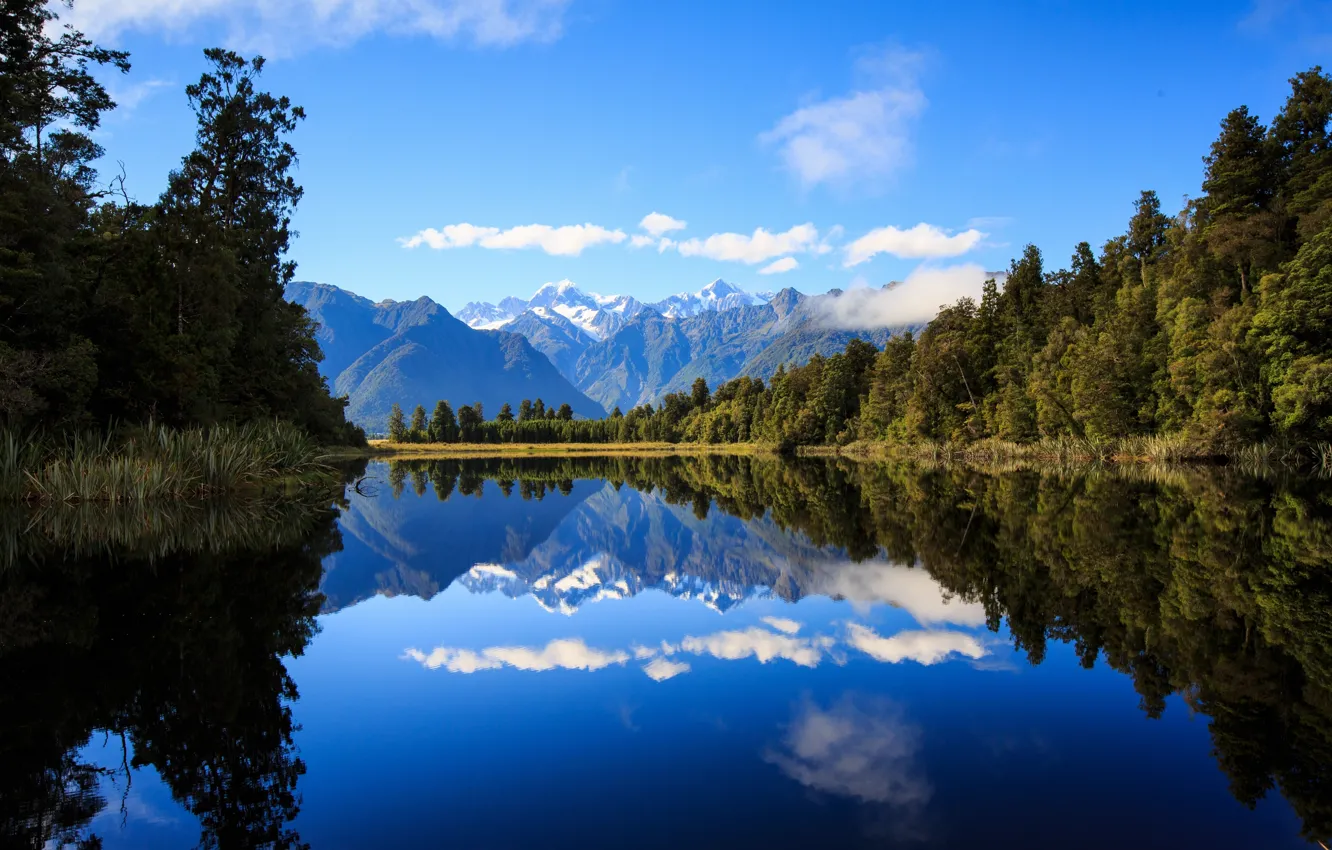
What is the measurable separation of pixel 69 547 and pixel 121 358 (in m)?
12.9

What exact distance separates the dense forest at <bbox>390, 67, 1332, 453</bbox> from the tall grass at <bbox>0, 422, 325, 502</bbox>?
1903 inches

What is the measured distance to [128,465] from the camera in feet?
72.3

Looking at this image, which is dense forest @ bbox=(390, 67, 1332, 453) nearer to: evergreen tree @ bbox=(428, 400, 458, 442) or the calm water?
the calm water

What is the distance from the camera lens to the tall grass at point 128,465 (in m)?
21.3

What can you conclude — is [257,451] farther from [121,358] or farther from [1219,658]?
[1219,658]

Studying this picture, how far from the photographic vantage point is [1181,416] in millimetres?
47594

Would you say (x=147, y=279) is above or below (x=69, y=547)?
above

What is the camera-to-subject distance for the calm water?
5207mm

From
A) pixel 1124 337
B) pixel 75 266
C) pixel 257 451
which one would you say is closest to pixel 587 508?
pixel 257 451

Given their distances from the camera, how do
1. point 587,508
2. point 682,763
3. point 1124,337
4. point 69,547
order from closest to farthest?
point 682,763 < point 69,547 < point 587,508 < point 1124,337

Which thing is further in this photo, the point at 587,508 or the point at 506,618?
the point at 587,508

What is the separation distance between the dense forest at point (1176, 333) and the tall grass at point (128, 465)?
159 feet

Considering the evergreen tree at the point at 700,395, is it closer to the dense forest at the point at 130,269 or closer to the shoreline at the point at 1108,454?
the shoreline at the point at 1108,454

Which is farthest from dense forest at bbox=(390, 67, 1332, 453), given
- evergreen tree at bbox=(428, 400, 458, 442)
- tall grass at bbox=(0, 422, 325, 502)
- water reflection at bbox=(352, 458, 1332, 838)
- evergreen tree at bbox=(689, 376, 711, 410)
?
evergreen tree at bbox=(428, 400, 458, 442)
